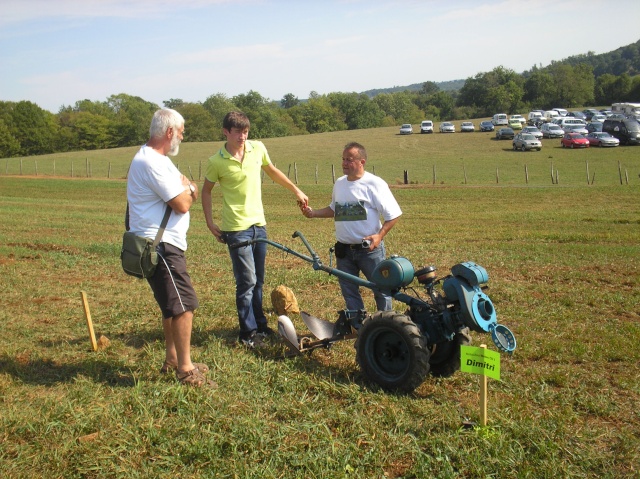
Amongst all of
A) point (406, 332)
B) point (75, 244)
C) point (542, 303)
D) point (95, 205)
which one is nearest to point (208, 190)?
point (406, 332)

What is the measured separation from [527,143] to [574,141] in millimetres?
3743

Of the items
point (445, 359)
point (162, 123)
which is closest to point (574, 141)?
point (445, 359)

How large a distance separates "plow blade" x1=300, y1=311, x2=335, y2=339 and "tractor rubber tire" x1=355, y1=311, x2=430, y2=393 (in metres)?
0.98

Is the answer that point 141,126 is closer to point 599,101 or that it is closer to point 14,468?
point 599,101

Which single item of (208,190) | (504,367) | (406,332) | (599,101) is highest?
(599,101)

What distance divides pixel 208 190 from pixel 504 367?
3.24 meters

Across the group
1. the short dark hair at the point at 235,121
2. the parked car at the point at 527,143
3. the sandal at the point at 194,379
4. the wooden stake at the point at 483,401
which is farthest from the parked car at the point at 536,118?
the wooden stake at the point at 483,401

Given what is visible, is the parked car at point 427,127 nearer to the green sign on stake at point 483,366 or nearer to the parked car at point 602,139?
the parked car at point 602,139

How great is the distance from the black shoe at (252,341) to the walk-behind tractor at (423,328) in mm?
1198

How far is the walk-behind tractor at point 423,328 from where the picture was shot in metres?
4.75

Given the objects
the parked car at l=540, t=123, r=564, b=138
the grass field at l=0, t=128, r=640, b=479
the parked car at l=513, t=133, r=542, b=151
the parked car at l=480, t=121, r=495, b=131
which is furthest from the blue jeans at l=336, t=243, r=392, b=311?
the parked car at l=480, t=121, r=495, b=131

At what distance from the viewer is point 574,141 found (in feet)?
176

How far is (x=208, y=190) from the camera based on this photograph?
643 cm

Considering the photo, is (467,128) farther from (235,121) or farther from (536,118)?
(235,121)
